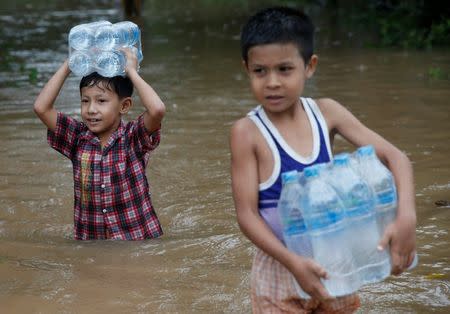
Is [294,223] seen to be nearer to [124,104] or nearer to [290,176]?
[290,176]

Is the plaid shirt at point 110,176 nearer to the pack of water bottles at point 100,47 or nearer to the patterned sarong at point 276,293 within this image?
the pack of water bottles at point 100,47

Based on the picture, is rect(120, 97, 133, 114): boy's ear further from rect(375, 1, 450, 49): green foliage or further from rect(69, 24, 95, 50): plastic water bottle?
rect(375, 1, 450, 49): green foliage

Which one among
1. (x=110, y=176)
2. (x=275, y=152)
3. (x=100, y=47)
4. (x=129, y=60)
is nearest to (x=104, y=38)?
(x=100, y=47)

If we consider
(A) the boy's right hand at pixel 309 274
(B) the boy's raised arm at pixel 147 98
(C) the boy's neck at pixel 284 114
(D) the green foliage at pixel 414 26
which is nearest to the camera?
(A) the boy's right hand at pixel 309 274

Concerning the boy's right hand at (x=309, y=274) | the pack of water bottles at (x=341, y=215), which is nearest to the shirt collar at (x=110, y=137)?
the pack of water bottles at (x=341, y=215)

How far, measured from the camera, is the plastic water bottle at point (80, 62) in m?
4.83

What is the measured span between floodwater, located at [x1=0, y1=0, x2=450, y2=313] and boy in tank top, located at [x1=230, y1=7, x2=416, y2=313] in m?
1.07

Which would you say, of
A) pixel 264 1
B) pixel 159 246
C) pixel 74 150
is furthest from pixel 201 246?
pixel 264 1

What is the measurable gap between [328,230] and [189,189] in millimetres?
3629

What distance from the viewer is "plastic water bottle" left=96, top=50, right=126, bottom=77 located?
481cm

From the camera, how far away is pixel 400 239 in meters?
2.85

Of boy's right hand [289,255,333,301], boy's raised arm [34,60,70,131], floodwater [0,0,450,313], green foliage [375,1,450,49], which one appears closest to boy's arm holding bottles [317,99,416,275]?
boy's right hand [289,255,333,301]

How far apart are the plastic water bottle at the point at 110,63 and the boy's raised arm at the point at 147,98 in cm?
4

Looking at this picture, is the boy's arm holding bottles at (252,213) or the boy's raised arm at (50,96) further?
the boy's raised arm at (50,96)
